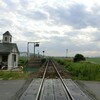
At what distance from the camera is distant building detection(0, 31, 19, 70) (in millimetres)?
42434

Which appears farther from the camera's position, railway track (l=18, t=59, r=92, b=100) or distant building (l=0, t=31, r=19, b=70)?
distant building (l=0, t=31, r=19, b=70)

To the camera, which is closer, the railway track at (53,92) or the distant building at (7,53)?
the railway track at (53,92)

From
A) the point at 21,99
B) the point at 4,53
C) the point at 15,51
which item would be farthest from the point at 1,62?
the point at 21,99

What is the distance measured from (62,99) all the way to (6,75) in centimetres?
1438

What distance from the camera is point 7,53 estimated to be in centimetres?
4247

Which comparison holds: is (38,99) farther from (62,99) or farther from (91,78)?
(91,78)

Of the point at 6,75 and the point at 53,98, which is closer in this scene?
the point at 53,98

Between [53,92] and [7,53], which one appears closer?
[53,92]

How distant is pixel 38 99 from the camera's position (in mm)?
12523

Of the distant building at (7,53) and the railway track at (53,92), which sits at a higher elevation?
the distant building at (7,53)

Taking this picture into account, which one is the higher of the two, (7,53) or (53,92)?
(7,53)

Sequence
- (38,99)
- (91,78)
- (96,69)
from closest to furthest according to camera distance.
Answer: (38,99) < (91,78) < (96,69)

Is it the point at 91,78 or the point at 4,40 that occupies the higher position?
the point at 4,40

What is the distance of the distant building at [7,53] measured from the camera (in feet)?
139
